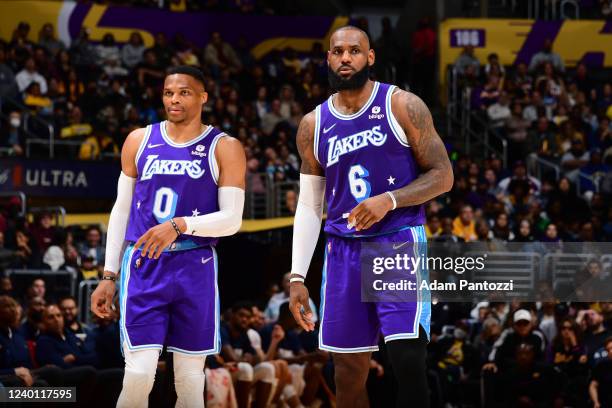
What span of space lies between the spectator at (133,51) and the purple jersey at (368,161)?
1468 cm

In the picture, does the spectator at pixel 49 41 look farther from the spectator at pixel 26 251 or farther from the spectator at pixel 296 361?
the spectator at pixel 296 361

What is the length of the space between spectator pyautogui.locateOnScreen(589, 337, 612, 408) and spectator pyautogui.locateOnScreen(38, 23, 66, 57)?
1161 centimetres

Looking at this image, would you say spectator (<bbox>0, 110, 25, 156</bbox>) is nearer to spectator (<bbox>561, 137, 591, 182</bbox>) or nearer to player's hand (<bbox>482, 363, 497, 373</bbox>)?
player's hand (<bbox>482, 363, 497, 373</bbox>)

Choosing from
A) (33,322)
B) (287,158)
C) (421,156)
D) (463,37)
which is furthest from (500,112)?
(421,156)

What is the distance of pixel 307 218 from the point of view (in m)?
6.39

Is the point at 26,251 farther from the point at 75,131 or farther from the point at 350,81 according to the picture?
the point at 350,81

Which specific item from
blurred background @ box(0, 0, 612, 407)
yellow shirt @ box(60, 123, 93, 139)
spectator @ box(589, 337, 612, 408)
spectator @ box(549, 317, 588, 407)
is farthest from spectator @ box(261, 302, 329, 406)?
yellow shirt @ box(60, 123, 93, 139)

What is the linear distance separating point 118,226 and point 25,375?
2.47 m

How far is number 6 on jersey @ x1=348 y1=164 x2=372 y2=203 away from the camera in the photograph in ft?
20.0

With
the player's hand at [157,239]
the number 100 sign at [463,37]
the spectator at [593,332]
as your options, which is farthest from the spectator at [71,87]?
the player's hand at [157,239]

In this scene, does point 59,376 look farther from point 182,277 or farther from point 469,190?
point 469,190

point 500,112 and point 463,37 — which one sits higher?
point 463,37

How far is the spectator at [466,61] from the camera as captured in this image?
867 inches

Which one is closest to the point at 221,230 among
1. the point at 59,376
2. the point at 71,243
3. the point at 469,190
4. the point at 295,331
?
the point at 59,376
